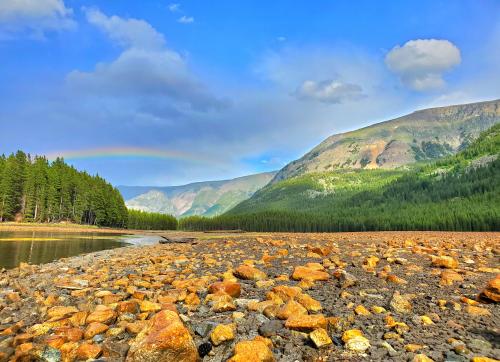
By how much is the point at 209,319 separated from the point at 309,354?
3.08 meters

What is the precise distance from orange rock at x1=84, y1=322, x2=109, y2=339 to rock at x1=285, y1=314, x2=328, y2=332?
4354mm

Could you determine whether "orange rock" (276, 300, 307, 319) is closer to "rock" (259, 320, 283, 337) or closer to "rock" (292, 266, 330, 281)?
"rock" (259, 320, 283, 337)

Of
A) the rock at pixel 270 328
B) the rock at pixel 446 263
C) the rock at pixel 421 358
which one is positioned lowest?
the rock at pixel 270 328

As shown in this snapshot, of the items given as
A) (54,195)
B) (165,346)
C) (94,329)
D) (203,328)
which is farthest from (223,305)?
(54,195)

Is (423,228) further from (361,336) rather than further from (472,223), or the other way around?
(361,336)

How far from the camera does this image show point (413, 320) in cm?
740

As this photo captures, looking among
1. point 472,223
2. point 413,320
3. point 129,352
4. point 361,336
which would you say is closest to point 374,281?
point 413,320

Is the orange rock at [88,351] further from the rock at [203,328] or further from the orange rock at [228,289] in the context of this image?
the orange rock at [228,289]

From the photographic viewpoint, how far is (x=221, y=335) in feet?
22.4

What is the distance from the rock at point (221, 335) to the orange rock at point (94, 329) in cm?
277

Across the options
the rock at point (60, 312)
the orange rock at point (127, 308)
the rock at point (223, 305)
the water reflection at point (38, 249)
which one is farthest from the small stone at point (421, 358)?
the water reflection at point (38, 249)

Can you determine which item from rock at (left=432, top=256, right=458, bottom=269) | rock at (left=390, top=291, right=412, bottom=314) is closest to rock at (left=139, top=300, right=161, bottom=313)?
rock at (left=390, top=291, right=412, bottom=314)

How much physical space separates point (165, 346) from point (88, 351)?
1.87m

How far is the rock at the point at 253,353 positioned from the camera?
5825 mm
